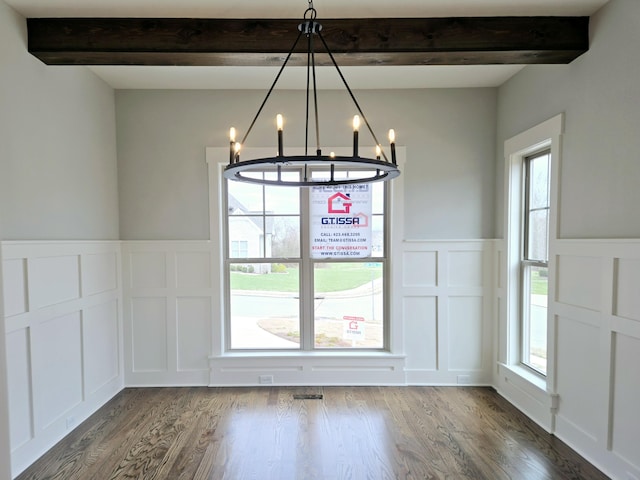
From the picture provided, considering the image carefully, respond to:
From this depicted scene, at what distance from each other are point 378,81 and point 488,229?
1782 mm

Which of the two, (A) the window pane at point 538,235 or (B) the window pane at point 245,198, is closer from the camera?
(A) the window pane at point 538,235

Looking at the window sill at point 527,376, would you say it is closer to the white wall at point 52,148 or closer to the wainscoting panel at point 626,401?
the wainscoting panel at point 626,401

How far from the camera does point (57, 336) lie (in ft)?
8.23

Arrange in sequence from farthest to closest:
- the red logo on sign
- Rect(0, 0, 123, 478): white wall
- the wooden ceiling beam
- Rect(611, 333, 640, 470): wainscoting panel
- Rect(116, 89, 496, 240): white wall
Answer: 1. the red logo on sign
2. Rect(116, 89, 496, 240): white wall
3. the wooden ceiling beam
4. Rect(0, 0, 123, 478): white wall
5. Rect(611, 333, 640, 470): wainscoting panel

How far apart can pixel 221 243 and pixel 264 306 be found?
77 centimetres

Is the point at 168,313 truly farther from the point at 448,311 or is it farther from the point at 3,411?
the point at 448,311

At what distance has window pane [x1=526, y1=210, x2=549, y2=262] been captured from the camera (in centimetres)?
283

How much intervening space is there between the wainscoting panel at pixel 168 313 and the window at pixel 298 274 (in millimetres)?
259

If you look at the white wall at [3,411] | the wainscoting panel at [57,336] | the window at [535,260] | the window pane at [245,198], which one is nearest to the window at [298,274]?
the window pane at [245,198]

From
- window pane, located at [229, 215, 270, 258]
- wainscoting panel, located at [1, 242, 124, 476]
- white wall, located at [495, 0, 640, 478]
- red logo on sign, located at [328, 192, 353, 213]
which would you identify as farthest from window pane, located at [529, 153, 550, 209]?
wainscoting panel, located at [1, 242, 124, 476]

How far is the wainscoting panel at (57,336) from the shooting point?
216cm

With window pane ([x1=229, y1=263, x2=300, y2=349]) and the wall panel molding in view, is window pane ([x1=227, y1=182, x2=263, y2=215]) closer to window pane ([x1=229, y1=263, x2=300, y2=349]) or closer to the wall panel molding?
window pane ([x1=229, y1=263, x2=300, y2=349])

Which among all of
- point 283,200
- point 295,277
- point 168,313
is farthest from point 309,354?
point 283,200

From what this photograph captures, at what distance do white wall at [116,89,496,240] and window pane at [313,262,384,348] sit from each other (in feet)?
2.22
